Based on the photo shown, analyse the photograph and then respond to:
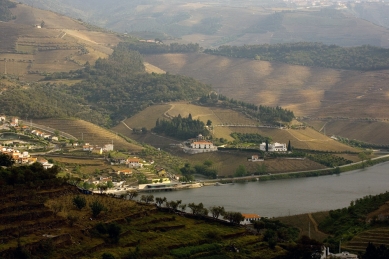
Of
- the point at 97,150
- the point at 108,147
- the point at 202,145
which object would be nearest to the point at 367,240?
the point at 97,150

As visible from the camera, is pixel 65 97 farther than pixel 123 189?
Yes

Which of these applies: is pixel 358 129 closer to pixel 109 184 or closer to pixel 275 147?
pixel 275 147

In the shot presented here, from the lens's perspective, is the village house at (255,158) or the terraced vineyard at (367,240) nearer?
the terraced vineyard at (367,240)

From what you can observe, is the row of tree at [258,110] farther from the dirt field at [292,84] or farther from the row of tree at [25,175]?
the row of tree at [25,175]

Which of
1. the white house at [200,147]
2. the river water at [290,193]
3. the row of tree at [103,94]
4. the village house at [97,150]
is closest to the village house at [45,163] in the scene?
the river water at [290,193]

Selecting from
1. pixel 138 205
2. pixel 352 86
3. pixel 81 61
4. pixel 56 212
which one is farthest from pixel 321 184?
pixel 81 61

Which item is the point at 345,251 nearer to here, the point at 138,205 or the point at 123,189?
the point at 138,205
